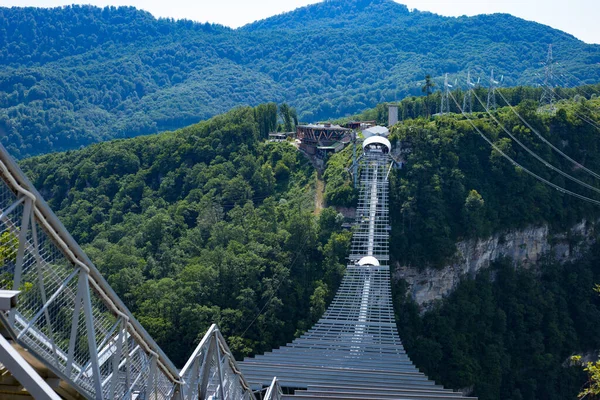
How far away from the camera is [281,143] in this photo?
240 feet

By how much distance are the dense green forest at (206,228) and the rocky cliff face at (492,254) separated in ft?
21.0

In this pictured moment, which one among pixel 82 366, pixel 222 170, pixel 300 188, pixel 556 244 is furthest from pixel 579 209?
pixel 82 366

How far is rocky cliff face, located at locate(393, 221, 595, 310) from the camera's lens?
57.3 m

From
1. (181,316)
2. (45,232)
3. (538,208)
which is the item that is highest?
(45,232)

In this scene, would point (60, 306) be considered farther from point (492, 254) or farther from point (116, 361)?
point (492, 254)

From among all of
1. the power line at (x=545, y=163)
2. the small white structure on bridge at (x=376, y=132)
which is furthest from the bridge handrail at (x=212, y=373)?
the power line at (x=545, y=163)

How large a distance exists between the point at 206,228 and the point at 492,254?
74.7 ft

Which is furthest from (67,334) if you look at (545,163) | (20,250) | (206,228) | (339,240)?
(545,163)

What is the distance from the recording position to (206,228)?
206ft

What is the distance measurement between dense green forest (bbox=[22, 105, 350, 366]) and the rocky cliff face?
6.39 meters

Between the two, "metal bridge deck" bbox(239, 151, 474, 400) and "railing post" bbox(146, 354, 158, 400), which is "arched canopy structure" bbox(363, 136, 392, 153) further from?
"railing post" bbox(146, 354, 158, 400)

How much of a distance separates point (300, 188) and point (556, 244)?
2173 cm

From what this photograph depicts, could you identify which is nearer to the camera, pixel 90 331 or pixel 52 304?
pixel 90 331

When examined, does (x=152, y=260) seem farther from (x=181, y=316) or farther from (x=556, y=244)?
(x=556, y=244)
